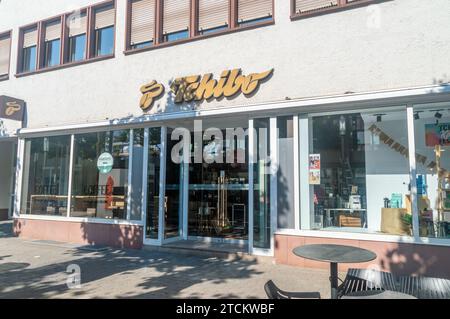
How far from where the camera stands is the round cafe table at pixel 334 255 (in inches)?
156

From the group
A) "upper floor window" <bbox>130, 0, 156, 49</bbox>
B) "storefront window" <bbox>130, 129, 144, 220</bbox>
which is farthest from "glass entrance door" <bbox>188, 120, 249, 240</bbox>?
"upper floor window" <bbox>130, 0, 156, 49</bbox>

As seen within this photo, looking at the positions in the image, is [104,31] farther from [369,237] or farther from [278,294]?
[278,294]

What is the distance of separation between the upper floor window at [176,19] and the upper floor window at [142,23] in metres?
0.37

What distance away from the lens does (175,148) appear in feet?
32.3

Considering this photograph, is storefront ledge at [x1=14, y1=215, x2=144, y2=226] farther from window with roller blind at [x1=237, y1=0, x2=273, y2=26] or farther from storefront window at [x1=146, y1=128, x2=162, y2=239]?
window with roller blind at [x1=237, y1=0, x2=273, y2=26]

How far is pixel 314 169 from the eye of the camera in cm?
764

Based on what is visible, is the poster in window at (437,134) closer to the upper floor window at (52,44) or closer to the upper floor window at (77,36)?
the upper floor window at (77,36)

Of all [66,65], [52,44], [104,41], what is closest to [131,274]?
[104,41]

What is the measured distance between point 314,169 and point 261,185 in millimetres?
1181

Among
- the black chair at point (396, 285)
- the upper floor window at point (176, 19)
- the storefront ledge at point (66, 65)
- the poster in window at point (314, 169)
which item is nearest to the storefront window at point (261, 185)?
the poster in window at point (314, 169)

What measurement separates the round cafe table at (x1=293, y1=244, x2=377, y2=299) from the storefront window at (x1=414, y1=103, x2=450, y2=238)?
9.42ft

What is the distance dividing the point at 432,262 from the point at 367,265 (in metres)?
1.03
